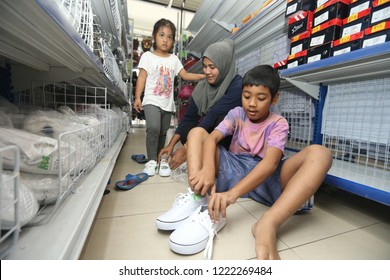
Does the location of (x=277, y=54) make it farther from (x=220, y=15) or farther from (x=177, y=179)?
A: (x=177, y=179)

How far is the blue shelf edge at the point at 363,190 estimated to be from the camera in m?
0.74

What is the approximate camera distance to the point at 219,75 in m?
1.37

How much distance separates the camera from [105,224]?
793mm

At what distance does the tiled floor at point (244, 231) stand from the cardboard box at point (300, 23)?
103cm

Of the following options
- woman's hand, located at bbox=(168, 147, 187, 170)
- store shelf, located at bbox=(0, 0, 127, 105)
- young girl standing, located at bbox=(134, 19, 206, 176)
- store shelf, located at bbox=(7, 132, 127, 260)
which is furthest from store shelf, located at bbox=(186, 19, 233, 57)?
store shelf, located at bbox=(7, 132, 127, 260)

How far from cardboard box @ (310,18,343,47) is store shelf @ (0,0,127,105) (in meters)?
1.17

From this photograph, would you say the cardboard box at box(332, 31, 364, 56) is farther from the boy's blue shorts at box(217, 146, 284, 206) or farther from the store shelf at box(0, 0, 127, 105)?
the store shelf at box(0, 0, 127, 105)

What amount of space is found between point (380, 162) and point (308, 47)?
0.75 m

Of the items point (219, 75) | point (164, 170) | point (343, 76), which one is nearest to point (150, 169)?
point (164, 170)

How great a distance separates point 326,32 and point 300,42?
193 mm

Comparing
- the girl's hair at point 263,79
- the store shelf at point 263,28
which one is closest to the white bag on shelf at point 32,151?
the girl's hair at point 263,79

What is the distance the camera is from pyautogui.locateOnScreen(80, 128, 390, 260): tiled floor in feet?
2.15

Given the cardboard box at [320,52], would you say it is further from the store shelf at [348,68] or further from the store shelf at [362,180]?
the store shelf at [362,180]

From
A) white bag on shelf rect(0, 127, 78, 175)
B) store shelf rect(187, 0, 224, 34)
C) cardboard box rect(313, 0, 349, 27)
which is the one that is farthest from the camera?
store shelf rect(187, 0, 224, 34)
